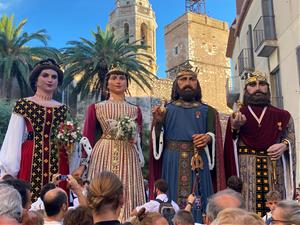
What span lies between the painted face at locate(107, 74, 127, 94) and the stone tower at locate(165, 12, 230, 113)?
45686 millimetres

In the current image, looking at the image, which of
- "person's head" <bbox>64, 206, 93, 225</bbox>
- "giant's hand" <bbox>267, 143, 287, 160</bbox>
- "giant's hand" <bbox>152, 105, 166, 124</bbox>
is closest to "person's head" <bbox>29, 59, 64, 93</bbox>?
"giant's hand" <bbox>152, 105, 166, 124</bbox>

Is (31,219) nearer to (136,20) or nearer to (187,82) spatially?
(187,82)

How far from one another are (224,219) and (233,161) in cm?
352

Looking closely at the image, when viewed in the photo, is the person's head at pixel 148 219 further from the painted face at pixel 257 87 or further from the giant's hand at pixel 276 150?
the painted face at pixel 257 87

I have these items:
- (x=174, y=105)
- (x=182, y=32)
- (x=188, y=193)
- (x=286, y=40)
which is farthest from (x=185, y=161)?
(x=182, y=32)

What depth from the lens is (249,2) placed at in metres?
19.8

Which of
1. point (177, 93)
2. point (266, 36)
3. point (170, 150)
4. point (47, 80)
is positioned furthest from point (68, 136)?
point (266, 36)

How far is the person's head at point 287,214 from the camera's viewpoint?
3.41 m

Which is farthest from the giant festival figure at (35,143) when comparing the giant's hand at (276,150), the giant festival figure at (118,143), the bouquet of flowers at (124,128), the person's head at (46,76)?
the giant's hand at (276,150)

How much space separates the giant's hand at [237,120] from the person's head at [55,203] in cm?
262

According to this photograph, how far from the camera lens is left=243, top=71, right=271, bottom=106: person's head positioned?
611cm

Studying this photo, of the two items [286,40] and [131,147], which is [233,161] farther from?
[286,40]

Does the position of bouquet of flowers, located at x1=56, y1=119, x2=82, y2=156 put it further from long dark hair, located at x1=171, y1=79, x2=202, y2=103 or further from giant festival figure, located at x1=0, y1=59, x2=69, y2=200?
long dark hair, located at x1=171, y1=79, x2=202, y2=103

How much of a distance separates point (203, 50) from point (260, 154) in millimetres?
50330
